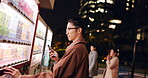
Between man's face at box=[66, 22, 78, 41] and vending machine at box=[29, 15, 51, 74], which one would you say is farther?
vending machine at box=[29, 15, 51, 74]

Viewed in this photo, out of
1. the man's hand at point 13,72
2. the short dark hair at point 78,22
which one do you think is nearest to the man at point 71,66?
the man's hand at point 13,72

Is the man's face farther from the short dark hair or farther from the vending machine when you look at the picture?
the vending machine

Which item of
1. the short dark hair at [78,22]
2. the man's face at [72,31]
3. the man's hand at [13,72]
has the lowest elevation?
the man's hand at [13,72]

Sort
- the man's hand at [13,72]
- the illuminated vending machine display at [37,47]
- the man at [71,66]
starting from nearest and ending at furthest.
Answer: the man's hand at [13,72], the man at [71,66], the illuminated vending machine display at [37,47]

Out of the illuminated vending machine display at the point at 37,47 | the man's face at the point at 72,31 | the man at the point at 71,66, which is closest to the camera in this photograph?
the man at the point at 71,66

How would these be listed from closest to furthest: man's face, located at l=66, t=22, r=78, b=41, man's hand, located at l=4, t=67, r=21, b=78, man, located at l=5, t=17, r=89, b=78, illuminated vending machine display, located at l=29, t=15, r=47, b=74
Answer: man's hand, located at l=4, t=67, r=21, b=78, man, located at l=5, t=17, r=89, b=78, man's face, located at l=66, t=22, r=78, b=41, illuminated vending machine display, located at l=29, t=15, r=47, b=74

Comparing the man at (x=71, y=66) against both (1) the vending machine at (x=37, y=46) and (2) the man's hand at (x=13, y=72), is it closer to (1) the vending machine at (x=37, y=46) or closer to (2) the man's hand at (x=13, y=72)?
(2) the man's hand at (x=13, y=72)

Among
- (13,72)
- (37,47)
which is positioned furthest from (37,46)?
(13,72)

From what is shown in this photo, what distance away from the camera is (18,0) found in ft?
7.07

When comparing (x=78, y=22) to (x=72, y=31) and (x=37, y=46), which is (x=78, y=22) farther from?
(x=37, y=46)

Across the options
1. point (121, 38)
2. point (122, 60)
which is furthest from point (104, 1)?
point (122, 60)

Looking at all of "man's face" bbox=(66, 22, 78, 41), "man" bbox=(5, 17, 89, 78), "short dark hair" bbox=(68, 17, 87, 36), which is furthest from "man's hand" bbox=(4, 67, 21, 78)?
"short dark hair" bbox=(68, 17, 87, 36)

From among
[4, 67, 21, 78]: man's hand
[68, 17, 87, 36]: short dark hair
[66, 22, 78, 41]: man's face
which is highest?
[68, 17, 87, 36]: short dark hair

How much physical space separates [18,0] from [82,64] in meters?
1.34
